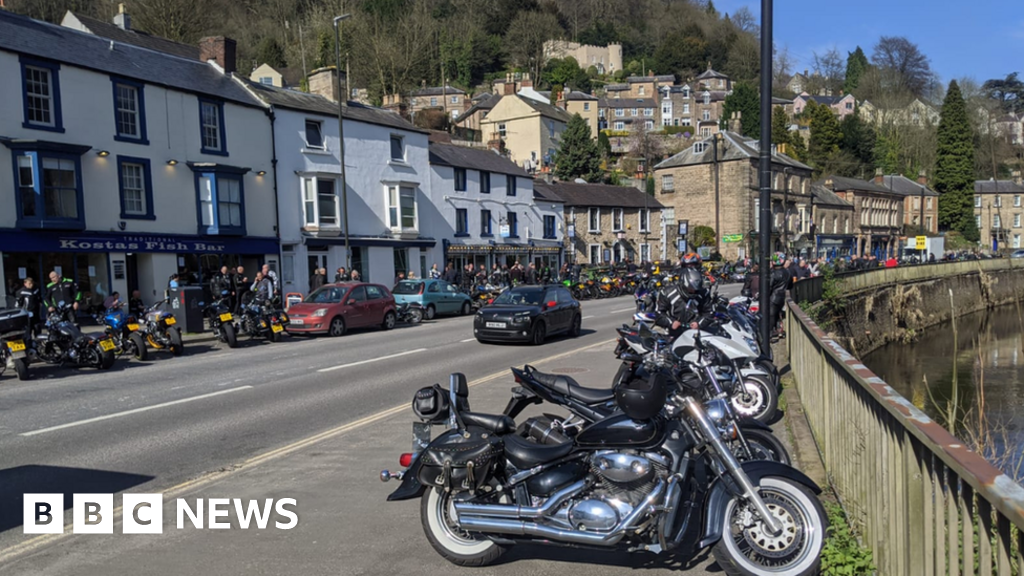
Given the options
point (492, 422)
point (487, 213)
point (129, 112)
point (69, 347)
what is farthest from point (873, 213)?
point (492, 422)

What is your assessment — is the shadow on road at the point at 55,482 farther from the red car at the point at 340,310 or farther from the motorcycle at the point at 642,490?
the red car at the point at 340,310

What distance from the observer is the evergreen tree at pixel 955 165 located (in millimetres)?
81812

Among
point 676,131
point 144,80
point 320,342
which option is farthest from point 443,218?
point 676,131

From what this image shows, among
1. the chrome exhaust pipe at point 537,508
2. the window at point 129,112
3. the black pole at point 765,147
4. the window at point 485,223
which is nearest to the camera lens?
the chrome exhaust pipe at point 537,508

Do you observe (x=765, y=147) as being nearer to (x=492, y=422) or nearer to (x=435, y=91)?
(x=492, y=422)

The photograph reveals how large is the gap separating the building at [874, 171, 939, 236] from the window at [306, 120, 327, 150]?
71151 mm

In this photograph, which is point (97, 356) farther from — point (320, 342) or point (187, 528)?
point (187, 528)

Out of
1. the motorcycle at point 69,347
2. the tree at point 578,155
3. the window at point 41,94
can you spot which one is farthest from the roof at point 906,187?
the motorcycle at point 69,347

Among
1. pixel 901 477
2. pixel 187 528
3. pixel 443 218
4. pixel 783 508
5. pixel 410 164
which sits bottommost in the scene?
pixel 187 528

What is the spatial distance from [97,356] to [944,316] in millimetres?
38131

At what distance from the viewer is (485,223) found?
44531 millimetres

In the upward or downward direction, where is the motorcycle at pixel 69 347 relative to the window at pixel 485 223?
downward

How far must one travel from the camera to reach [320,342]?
19250mm

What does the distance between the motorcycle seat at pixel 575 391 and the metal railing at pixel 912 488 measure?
1.70m
